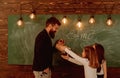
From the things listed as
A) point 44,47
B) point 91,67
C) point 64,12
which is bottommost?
point 91,67

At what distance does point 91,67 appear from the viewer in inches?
166

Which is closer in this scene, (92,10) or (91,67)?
(91,67)

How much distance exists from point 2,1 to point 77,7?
1.81 m

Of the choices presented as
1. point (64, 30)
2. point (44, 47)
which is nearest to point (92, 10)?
point (64, 30)

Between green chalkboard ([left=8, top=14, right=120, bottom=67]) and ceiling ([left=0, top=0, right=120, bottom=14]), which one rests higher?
ceiling ([left=0, top=0, right=120, bottom=14])

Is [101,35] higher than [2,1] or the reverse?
the reverse

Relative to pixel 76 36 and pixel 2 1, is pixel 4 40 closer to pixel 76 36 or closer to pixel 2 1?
pixel 2 1

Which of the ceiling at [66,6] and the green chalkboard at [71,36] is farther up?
the ceiling at [66,6]

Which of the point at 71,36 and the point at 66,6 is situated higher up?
the point at 66,6

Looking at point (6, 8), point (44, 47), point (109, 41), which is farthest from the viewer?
point (6, 8)

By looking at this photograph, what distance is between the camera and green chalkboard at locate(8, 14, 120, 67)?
230 inches

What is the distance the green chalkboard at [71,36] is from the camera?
584cm

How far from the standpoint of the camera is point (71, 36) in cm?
595

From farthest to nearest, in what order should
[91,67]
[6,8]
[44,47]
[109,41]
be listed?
1. [6,8]
2. [109,41]
3. [44,47]
4. [91,67]
